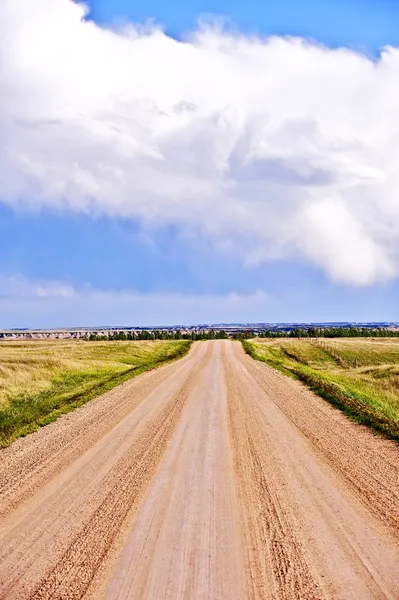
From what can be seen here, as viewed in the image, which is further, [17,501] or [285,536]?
[17,501]

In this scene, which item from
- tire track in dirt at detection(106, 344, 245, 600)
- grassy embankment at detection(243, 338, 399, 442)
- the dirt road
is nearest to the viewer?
tire track in dirt at detection(106, 344, 245, 600)

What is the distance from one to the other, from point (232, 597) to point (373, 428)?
1014 cm

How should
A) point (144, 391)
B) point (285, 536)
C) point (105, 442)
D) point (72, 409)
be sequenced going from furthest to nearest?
1. point (144, 391)
2. point (72, 409)
3. point (105, 442)
4. point (285, 536)

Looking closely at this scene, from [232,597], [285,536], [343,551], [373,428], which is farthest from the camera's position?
[373,428]

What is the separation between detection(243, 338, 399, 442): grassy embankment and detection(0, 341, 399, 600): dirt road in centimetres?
202

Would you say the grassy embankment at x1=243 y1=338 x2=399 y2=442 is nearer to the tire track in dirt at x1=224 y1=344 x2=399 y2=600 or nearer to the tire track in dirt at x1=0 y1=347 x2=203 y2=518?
the tire track in dirt at x1=224 y1=344 x2=399 y2=600

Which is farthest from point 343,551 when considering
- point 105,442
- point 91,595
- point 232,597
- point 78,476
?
point 105,442

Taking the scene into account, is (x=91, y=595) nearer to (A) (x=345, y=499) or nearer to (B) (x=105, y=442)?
(A) (x=345, y=499)

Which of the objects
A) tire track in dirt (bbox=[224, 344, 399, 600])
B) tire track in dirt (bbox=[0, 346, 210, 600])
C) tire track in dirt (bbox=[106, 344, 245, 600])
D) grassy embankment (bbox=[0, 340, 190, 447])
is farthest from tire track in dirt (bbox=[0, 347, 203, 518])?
tire track in dirt (bbox=[224, 344, 399, 600])

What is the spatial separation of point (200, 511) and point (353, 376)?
35547 mm

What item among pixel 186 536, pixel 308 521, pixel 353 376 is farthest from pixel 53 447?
pixel 353 376

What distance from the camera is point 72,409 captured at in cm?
1830

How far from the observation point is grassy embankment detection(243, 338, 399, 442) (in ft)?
55.3

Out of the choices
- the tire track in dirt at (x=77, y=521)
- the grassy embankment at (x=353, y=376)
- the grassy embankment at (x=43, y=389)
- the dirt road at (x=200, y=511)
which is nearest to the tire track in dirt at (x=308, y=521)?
the dirt road at (x=200, y=511)
